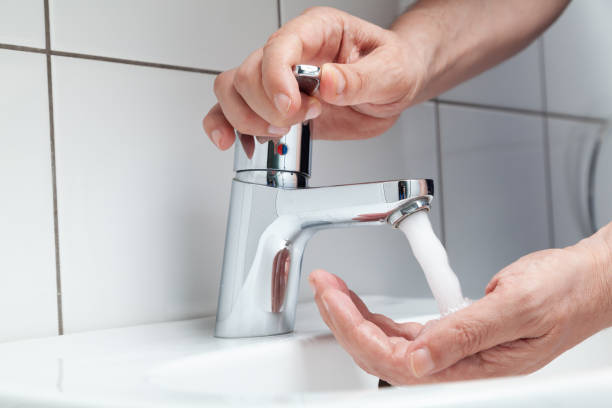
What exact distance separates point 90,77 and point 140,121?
0.05 m

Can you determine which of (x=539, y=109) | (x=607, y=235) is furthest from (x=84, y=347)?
(x=539, y=109)

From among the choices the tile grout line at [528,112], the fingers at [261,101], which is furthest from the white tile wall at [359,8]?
the fingers at [261,101]

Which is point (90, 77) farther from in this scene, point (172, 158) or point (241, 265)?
point (241, 265)

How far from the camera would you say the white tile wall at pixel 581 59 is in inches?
33.9

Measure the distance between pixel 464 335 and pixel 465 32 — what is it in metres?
0.40

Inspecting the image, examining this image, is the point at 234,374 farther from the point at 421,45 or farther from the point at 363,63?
the point at 421,45

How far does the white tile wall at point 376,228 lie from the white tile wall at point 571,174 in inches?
9.7

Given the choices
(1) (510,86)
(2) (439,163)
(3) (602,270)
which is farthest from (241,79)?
(1) (510,86)

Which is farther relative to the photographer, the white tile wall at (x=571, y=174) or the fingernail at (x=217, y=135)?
the white tile wall at (x=571, y=174)

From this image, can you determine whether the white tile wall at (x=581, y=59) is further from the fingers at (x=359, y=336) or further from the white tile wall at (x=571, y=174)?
the fingers at (x=359, y=336)

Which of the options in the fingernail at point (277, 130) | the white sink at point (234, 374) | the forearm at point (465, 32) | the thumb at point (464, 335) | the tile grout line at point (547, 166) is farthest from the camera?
the tile grout line at point (547, 166)

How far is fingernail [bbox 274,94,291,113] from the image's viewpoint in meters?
0.35

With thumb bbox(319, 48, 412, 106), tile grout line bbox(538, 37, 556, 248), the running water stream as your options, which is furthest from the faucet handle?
tile grout line bbox(538, 37, 556, 248)

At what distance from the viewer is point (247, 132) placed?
412 millimetres
